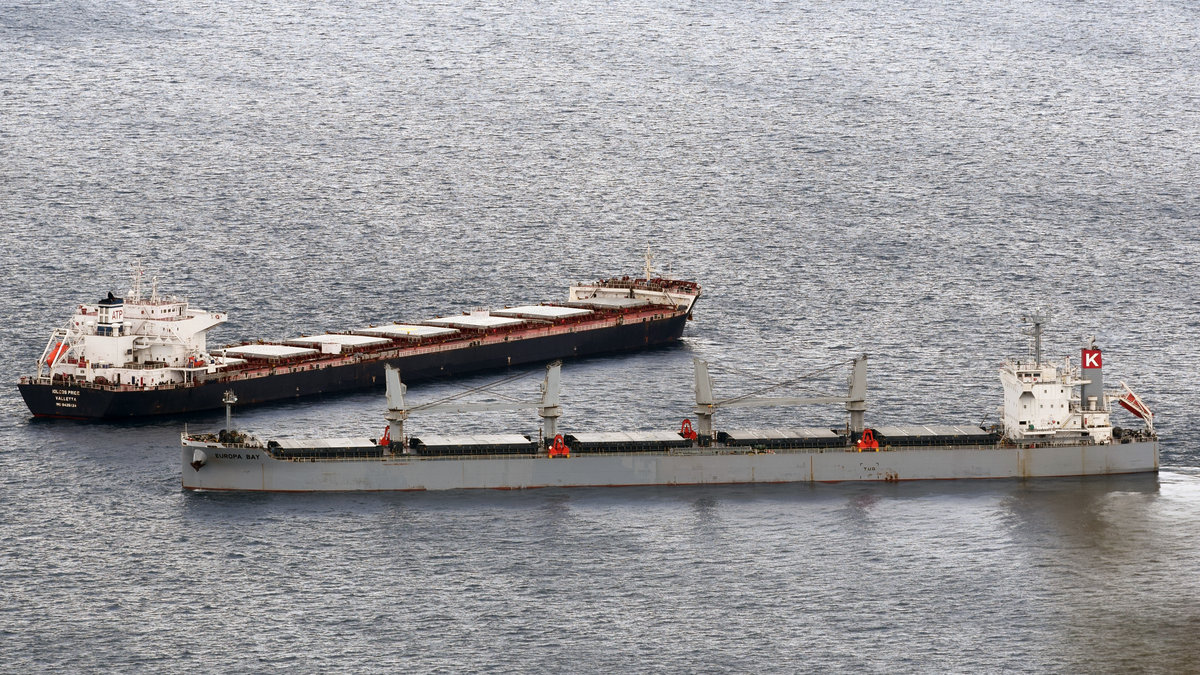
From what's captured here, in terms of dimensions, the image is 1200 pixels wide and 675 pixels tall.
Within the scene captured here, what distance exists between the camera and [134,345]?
14338 centimetres

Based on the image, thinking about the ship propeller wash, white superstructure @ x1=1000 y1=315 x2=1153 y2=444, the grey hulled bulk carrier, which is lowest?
the ship propeller wash

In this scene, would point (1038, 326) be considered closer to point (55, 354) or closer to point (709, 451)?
point (709, 451)

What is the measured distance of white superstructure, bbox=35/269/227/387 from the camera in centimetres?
14088

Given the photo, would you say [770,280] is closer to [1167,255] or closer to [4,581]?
[1167,255]

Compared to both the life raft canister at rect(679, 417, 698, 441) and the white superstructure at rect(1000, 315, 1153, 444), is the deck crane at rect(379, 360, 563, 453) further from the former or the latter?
the white superstructure at rect(1000, 315, 1153, 444)

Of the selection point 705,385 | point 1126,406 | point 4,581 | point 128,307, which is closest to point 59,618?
point 4,581

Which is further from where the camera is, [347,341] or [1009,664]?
[347,341]

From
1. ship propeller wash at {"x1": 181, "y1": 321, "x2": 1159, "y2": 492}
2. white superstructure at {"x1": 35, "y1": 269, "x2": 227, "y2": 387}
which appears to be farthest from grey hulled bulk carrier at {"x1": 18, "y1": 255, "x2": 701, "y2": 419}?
ship propeller wash at {"x1": 181, "y1": 321, "x2": 1159, "y2": 492}

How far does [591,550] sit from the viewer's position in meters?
106

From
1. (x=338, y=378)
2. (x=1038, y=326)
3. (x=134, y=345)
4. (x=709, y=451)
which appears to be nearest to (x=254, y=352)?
(x=338, y=378)

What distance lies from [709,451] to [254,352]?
139 ft

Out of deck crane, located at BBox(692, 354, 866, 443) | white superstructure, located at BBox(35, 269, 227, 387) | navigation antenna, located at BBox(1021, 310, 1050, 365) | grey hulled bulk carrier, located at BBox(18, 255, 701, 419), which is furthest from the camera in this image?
white superstructure, located at BBox(35, 269, 227, 387)

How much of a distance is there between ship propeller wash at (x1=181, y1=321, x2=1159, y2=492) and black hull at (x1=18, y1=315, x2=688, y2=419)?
2012 cm

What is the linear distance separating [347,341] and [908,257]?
60.7 m
